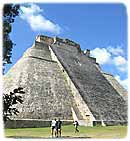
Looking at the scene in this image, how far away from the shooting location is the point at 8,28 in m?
8.72

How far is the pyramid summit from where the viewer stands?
82.6ft

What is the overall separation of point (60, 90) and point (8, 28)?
20.1 m

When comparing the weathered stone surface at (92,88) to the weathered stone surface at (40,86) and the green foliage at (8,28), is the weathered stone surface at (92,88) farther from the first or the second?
the green foliage at (8,28)

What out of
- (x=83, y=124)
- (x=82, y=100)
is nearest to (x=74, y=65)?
(x=82, y=100)

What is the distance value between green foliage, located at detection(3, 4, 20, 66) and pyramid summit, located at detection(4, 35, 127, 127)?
13223mm

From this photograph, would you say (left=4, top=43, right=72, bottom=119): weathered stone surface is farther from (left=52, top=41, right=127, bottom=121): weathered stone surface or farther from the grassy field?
the grassy field

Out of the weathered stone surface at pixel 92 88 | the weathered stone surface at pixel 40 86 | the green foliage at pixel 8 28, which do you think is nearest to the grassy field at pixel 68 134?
the green foliage at pixel 8 28

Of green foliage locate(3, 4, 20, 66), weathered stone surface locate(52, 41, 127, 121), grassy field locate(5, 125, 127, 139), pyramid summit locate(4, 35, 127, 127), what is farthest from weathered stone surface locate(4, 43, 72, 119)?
green foliage locate(3, 4, 20, 66)

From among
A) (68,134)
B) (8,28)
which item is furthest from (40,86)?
(8,28)

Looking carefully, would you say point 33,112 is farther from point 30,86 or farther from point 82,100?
point 82,100

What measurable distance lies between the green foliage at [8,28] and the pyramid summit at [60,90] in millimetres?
13223

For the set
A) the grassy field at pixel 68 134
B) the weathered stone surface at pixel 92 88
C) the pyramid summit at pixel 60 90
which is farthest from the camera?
the weathered stone surface at pixel 92 88

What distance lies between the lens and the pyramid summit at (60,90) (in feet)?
82.6

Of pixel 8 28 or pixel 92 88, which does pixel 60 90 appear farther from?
pixel 8 28
